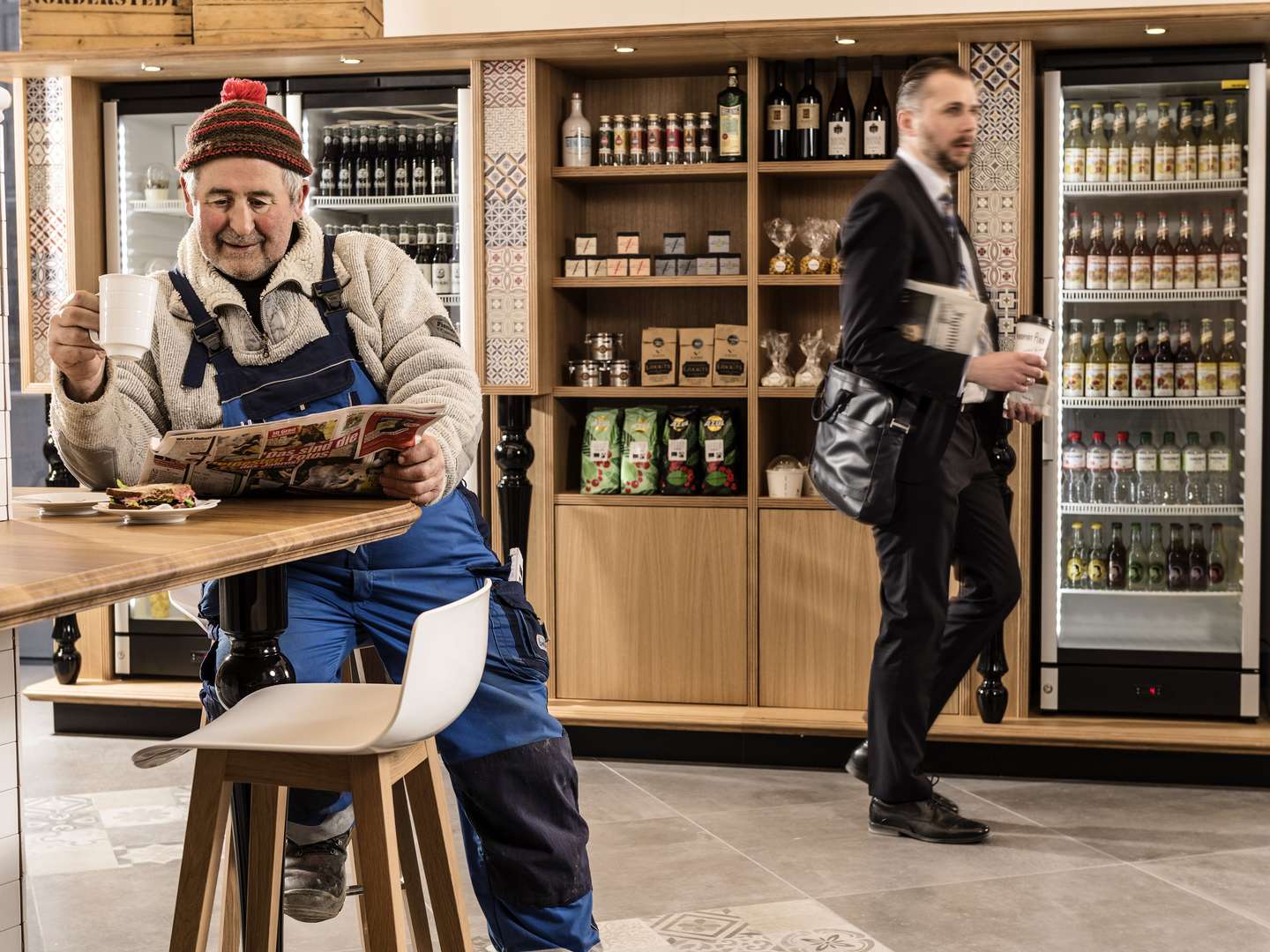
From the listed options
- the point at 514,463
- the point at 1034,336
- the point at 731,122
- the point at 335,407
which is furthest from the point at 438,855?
the point at 731,122

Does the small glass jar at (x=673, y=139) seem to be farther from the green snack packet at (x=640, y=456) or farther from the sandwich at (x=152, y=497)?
the sandwich at (x=152, y=497)

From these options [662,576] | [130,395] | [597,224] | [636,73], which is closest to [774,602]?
[662,576]

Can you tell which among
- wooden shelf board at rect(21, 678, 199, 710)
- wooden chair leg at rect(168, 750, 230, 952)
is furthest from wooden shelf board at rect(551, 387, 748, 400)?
wooden chair leg at rect(168, 750, 230, 952)

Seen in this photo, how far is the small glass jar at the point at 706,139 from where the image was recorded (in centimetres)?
464

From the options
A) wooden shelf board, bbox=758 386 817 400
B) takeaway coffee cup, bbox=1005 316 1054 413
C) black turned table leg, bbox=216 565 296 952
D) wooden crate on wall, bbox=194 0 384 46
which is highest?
wooden crate on wall, bbox=194 0 384 46

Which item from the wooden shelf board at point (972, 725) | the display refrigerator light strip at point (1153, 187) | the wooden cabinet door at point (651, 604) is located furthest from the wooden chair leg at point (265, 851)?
the display refrigerator light strip at point (1153, 187)

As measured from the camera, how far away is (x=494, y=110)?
4504 millimetres

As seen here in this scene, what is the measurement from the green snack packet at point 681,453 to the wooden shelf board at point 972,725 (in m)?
0.71

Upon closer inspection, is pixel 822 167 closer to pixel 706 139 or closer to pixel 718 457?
pixel 706 139

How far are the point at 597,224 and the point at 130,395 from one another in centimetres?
295

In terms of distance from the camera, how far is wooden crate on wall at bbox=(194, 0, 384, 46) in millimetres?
4484

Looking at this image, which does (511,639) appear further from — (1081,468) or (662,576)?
(1081,468)

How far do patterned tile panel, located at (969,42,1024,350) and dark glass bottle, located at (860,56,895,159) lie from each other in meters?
0.35

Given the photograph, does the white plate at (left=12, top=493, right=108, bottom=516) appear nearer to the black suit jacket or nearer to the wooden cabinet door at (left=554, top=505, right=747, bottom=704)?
the black suit jacket
